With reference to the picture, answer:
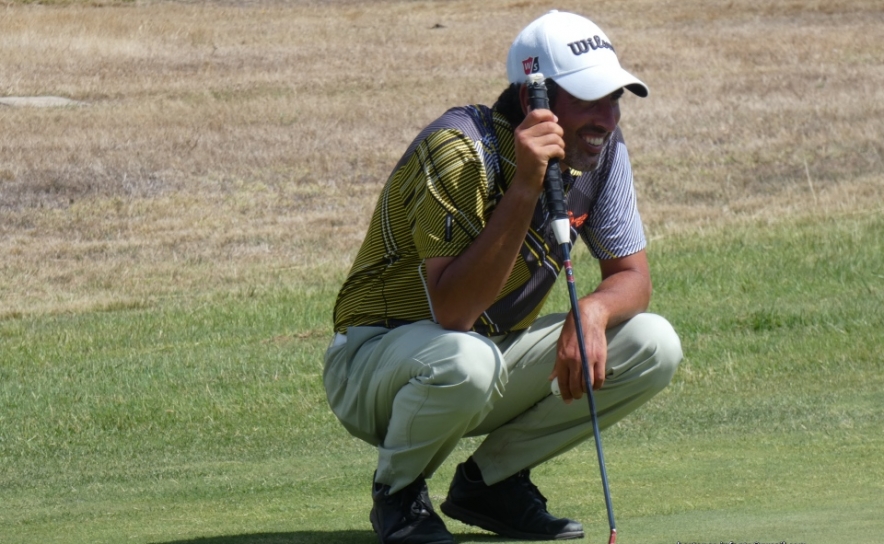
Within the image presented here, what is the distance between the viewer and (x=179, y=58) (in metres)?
27.3

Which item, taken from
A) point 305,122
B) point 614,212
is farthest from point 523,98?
point 305,122

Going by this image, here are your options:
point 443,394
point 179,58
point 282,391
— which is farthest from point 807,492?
point 179,58

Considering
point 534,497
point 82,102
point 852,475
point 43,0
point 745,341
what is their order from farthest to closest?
point 43,0, point 82,102, point 745,341, point 852,475, point 534,497

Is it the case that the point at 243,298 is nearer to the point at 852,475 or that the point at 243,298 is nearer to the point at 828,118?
the point at 852,475

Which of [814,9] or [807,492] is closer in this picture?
[807,492]

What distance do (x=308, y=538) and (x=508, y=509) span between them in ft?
2.05

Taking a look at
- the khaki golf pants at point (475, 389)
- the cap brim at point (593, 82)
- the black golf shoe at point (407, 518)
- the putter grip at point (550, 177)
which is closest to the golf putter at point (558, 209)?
the putter grip at point (550, 177)

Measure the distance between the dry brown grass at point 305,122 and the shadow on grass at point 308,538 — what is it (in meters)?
9.43

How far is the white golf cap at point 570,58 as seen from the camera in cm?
420

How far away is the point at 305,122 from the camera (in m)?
23.2

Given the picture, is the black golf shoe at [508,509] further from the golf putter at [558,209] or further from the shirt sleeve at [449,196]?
the shirt sleeve at [449,196]

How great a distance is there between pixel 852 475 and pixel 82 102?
2060 centimetres

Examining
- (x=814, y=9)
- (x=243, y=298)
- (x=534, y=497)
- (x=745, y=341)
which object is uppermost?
(x=534, y=497)

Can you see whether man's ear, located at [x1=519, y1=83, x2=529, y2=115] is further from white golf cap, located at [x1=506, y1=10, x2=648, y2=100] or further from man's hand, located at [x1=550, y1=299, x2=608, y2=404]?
man's hand, located at [x1=550, y1=299, x2=608, y2=404]
